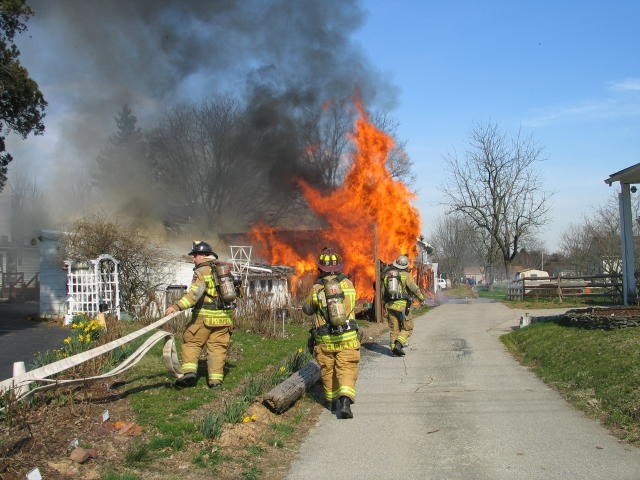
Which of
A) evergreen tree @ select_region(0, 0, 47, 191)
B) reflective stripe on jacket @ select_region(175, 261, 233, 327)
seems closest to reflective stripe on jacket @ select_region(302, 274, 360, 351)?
reflective stripe on jacket @ select_region(175, 261, 233, 327)

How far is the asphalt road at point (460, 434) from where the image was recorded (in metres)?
4.71

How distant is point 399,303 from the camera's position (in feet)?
35.5

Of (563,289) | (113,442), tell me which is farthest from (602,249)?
(113,442)

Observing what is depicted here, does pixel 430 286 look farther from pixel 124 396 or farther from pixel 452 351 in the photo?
pixel 124 396

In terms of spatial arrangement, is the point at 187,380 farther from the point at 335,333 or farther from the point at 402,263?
the point at 402,263

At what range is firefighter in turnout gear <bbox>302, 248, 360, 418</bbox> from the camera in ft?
21.6

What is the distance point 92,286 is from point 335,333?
444 inches

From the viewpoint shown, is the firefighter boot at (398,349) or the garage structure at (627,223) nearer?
the firefighter boot at (398,349)

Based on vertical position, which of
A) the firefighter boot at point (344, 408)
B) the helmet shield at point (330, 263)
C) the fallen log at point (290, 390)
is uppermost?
the helmet shield at point (330, 263)

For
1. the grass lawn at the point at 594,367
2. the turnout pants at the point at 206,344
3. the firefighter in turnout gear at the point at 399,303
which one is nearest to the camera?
the grass lawn at the point at 594,367

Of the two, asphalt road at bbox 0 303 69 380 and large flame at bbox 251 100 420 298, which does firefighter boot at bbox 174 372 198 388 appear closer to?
asphalt road at bbox 0 303 69 380

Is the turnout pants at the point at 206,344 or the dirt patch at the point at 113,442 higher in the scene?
the turnout pants at the point at 206,344

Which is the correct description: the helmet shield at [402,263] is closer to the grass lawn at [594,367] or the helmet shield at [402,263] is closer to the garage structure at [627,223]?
the grass lawn at [594,367]

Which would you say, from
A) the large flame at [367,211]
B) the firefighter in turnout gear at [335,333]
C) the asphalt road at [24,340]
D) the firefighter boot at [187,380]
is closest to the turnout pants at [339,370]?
the firefighter in turnout gear at [335,333]
